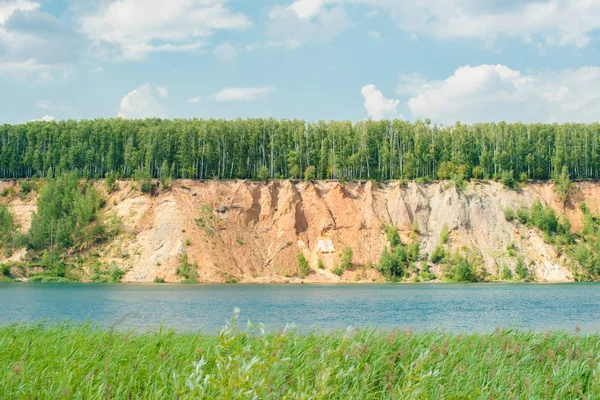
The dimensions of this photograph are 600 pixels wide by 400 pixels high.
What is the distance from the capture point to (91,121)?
401ft

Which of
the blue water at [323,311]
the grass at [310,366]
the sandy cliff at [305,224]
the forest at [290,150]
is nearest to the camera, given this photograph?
the grass at [310,366]

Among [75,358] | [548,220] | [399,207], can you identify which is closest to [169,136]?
[399,207]

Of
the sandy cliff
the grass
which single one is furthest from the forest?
the grass

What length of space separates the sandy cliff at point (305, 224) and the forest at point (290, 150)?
5.44 meters

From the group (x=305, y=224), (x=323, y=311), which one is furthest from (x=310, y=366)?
(x=305, y=224)

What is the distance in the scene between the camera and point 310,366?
45.0 feet

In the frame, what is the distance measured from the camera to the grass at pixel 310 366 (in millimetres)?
11859

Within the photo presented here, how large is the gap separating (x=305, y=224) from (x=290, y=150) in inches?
705

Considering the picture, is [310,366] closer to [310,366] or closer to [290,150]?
[310,366]

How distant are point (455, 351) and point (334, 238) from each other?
86664mm

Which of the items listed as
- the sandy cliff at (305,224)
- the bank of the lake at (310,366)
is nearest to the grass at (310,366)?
the bank of the lake at (310,366)

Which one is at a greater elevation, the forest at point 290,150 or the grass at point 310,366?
the forest at point 290,150

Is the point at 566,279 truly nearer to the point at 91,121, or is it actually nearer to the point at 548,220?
the point at 548,220

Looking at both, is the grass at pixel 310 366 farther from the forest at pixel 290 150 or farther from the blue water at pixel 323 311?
the forest at pixel 290 150
